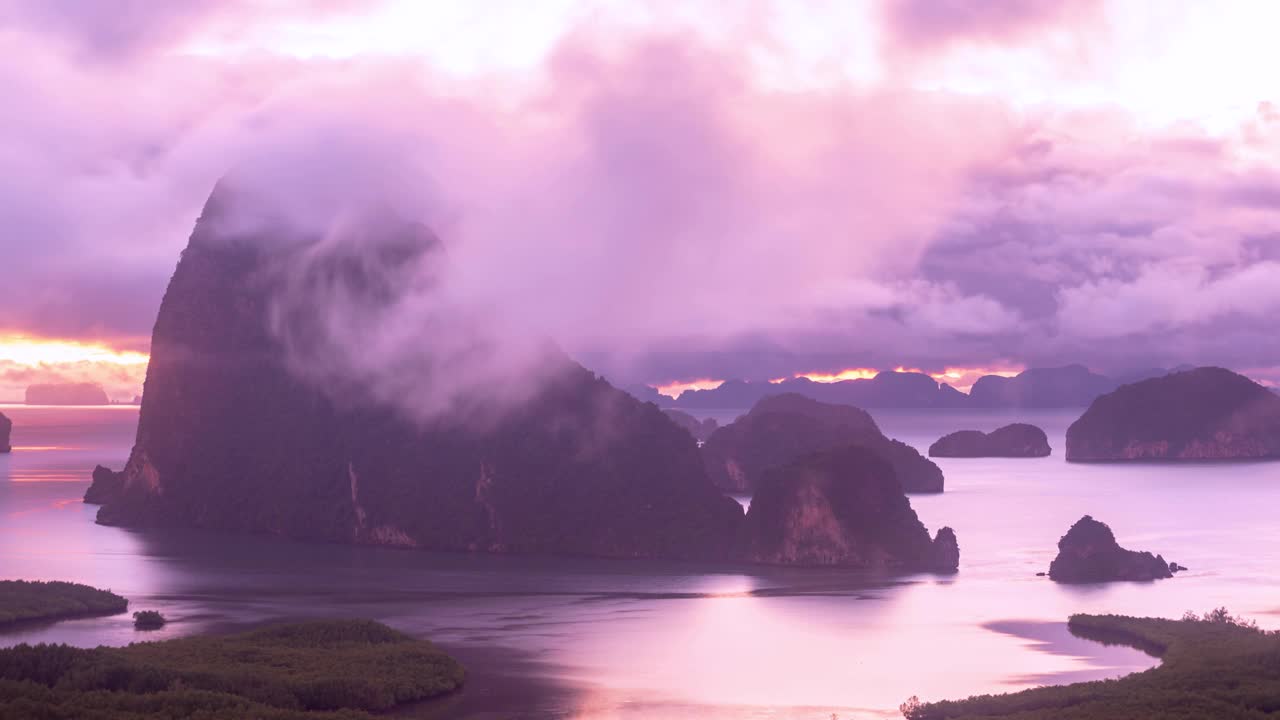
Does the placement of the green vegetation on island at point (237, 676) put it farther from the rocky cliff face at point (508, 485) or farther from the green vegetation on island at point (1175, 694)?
the rocky cliff face at point (508, 485)

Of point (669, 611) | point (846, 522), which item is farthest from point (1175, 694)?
point (846, 522)

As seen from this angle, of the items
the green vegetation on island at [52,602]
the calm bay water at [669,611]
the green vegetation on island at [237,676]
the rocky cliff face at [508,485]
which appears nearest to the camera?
the green vegetation on island at [237,676]

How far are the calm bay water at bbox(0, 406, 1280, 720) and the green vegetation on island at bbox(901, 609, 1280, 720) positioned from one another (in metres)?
5.28

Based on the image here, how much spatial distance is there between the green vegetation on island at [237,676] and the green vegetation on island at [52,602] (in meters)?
20.7

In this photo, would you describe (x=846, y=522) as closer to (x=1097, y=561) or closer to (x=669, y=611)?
(x=1097, y=561)

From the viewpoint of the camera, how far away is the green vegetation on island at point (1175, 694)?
74750mm

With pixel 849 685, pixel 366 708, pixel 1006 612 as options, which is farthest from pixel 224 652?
pixel 1006 612

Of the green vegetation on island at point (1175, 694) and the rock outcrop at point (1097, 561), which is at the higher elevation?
the rock outcrop at point (1097, 561)

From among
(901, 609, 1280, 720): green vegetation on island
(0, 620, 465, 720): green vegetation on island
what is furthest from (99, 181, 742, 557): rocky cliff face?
(901, 609, 1280, 720): green vegetation on island

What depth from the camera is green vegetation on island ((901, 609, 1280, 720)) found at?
74.8m

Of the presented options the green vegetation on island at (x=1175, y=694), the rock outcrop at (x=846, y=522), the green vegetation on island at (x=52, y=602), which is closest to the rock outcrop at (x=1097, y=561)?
the rock outcrop at (x=846, y=522)

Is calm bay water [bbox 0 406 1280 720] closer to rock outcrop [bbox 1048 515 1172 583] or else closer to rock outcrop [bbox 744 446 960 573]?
rock outcrop [bbox 1048 515 1172 583]

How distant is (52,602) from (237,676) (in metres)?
43.1

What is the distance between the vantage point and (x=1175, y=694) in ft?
256
